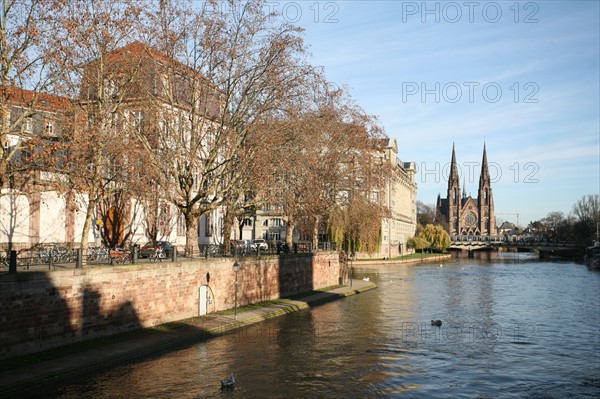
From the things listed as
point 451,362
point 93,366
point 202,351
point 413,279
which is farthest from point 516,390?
point 413,279

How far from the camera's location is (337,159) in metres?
59.0

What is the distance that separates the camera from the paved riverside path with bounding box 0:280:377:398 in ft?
65.4

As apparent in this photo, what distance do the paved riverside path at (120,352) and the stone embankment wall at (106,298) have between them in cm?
112

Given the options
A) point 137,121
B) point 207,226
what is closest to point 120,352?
point 137,121

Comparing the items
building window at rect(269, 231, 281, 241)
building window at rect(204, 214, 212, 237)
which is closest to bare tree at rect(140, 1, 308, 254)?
building window at rect(204, 214, 212, 237)

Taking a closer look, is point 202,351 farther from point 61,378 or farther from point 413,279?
point 413,279

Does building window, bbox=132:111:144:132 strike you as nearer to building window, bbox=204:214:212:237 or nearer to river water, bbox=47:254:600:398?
river water, bbox=47:254:600:398

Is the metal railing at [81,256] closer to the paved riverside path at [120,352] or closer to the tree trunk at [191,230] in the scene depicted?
the tree trunk at [191,230]

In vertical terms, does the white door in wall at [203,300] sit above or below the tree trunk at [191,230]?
below

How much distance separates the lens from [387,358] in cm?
2767

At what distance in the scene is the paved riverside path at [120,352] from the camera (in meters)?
19.9

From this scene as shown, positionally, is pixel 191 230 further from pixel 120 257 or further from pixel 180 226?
pixel 180 226

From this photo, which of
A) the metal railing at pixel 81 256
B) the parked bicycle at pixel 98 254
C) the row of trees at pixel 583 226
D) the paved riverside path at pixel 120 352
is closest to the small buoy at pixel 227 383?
the paved riverside path at pixel 120 352

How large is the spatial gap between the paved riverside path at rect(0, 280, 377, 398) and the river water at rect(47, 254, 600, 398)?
0.65 m
